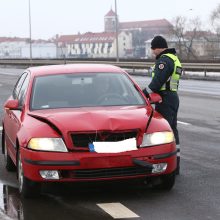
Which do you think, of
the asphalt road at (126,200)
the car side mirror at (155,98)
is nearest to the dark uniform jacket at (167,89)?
the car side mirror at (155,98)

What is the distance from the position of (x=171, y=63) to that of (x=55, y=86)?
4.85ft

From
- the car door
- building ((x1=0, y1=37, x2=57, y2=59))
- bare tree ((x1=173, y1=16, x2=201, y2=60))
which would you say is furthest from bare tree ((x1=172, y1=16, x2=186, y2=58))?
the car door

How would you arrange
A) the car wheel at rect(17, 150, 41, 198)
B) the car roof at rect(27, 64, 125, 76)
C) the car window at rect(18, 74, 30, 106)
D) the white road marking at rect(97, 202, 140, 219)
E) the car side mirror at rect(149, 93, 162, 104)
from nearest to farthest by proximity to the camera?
the white road marking at rect(97, 202, 140, 219) → the car wheel at rect(17, 150, 41, 198) → the car side mirror at rect(149, 93, 162, 104) → the car window at rect(18, 74, 30, 106) → the car roof at rect(27, 64, 125, 76)

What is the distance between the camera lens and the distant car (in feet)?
19.4

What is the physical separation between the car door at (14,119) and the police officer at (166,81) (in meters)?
1.56

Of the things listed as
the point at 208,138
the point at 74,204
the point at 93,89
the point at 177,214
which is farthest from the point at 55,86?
the point at 208,138

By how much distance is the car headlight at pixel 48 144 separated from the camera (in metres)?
5.95

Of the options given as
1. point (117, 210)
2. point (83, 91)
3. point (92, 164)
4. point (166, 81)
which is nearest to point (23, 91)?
point (83, 91)

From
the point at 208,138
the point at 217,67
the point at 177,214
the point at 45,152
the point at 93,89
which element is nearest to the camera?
the point at 177,214

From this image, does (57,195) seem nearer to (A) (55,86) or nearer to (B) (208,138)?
(A) (55,86)

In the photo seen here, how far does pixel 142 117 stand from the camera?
636cm

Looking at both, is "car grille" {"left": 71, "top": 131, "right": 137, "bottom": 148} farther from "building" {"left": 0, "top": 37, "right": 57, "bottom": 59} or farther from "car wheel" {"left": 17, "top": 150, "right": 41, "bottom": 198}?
"building" {"left": 0, "top": 37, "right": 57, "bottom": 59}

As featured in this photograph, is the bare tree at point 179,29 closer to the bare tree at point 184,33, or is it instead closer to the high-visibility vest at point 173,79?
the bare tree at point 184,33

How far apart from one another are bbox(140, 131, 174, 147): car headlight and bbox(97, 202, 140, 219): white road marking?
0.65 meters
